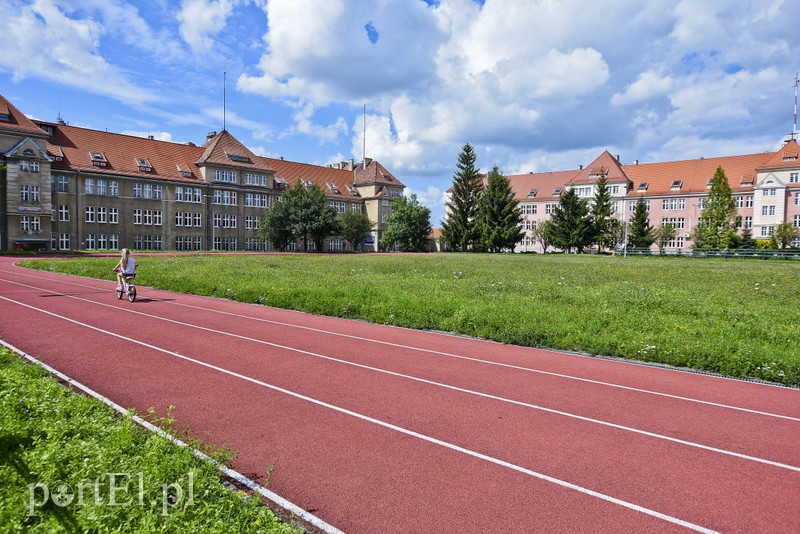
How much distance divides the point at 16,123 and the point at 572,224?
216ft

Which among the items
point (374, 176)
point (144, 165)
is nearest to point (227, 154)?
point (144, 165)

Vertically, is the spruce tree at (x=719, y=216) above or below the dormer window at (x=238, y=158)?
below

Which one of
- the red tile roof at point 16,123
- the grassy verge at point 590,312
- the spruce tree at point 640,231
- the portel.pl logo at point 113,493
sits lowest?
the portel.pl logo at point 113,493

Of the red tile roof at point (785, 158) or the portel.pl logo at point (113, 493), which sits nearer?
the portel.pl logo at point (113, 493)

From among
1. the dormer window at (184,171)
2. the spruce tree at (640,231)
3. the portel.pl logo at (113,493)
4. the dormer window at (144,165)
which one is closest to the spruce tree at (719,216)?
the spruce tree at (640,231)

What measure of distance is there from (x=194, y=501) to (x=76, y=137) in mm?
69121

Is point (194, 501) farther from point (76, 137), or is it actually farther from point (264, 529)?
point (76, 137)

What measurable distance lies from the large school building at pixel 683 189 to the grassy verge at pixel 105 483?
74893 millimetres

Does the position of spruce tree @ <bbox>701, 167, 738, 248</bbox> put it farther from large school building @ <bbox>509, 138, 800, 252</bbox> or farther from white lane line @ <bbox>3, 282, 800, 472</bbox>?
white lane line @ <bbox>3, 282, 800, 472</bbox>

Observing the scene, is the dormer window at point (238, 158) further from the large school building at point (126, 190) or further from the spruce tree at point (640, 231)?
the spruce tree at point (640, 231)

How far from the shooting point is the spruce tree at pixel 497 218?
234ft

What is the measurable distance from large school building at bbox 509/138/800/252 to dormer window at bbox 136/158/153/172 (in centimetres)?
5103

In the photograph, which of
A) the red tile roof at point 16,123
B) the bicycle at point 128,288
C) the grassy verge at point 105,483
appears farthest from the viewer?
the red tile roof at point 16,123

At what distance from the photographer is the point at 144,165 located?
2500 inches
